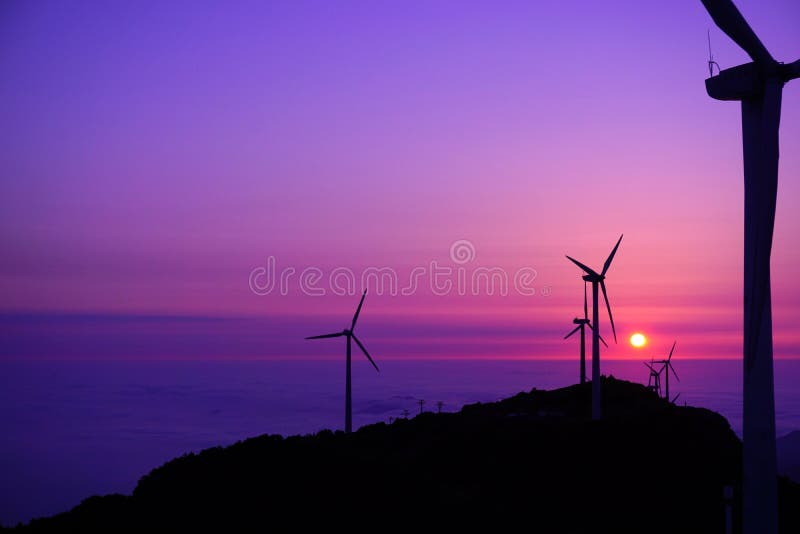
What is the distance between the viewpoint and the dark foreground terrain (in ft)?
143

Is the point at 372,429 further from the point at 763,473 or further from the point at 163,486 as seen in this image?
the point at 763,473

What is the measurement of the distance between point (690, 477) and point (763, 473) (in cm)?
2576

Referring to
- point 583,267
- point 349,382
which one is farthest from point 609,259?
point 349,382

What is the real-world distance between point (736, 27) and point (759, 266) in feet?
28.5

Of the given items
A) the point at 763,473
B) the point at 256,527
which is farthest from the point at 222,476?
the point at 763,473

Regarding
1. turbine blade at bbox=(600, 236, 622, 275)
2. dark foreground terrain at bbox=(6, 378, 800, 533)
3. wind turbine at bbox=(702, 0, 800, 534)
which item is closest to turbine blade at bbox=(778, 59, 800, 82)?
wind turbine at bbox=(702, 0, 800, 534)

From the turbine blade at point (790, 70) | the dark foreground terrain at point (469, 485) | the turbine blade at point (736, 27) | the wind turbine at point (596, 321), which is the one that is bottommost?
the dark foreground terrain at point (469, 485)

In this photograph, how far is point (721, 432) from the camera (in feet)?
242

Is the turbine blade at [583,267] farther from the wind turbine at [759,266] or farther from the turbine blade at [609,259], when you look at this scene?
the wind turbine at [759,266]

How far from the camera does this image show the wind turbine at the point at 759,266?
2964 centimetres

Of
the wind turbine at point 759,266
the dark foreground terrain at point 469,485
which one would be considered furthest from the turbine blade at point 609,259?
the wind turbine at point 759,266

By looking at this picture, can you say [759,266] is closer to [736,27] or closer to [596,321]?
[736,27]

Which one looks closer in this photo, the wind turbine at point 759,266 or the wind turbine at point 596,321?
the wind turbine at point 759,266

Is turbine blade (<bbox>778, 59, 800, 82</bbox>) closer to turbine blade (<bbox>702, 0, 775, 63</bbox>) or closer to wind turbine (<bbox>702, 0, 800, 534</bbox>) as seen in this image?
wind turbine (<bbox>702, 0, 800, 534</bbox>)
